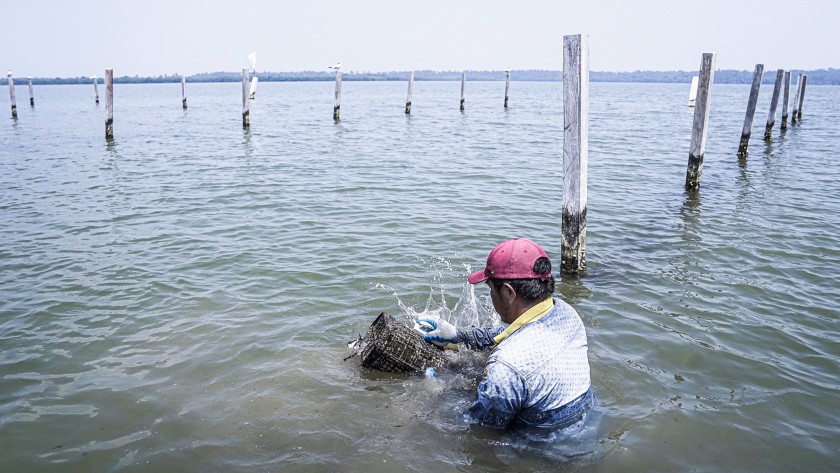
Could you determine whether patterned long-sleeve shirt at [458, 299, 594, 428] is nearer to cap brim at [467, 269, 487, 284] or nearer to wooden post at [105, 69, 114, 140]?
cap brim at [467, 269, 487, 284]

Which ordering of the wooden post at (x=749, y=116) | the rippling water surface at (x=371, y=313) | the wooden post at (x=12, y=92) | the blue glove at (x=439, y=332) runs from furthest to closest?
the wooden post at (x=12, y=92) < the wooden post at (x=749, y=116) < the blue glove at (x=439, y=332) < the rippling water surface at (x=371, y=313)

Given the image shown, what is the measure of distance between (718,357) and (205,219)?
8.87 metres

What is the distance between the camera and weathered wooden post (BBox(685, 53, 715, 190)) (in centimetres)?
1257

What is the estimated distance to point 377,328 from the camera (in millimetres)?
5227

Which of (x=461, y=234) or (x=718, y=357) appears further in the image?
(x=461, y=234)

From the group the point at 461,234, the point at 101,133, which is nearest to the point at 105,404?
the point at 461,234

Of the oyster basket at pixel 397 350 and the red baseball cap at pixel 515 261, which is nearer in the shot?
the red baseball cap at pixel 515 261

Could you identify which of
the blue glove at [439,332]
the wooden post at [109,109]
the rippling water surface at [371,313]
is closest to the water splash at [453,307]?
the rippling water surface at [371,313]

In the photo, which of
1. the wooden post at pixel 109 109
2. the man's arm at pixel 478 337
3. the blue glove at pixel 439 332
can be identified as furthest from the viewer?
the wooden post at pixel 109 109

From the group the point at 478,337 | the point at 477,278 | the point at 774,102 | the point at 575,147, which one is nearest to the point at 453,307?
the point at 478,337

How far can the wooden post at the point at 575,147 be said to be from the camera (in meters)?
7.23

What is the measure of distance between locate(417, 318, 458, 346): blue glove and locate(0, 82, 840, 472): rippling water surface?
356mm

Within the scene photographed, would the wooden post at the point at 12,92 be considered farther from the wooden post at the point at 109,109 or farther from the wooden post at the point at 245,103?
the wooden post at the point at 245,103

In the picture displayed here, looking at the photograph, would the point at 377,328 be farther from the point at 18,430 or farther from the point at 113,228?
the point at 113,228
